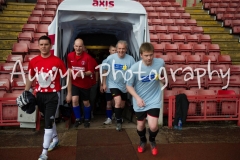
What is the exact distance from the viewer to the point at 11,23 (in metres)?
9.17

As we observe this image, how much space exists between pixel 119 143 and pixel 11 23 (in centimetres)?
743

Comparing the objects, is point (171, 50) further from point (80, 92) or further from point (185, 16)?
point (80, 92)

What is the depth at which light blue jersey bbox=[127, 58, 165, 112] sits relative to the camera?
3.26 meters

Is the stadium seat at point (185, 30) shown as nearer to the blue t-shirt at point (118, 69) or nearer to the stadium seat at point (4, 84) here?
the blue t-shirt at point (118, 69)

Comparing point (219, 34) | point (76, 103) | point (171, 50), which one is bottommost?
point (76, 103)

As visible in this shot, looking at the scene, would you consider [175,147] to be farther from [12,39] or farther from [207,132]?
[12,39]

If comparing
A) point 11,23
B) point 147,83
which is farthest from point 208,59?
point 11,23

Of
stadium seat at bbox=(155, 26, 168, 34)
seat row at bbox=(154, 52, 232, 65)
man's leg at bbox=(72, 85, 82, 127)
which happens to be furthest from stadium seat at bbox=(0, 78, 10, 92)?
stadium seat at bbox=(155, 26, 168, 34)

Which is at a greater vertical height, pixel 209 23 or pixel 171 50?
pixel 209 23

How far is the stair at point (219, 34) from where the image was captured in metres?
8.66

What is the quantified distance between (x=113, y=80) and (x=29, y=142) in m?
1.82

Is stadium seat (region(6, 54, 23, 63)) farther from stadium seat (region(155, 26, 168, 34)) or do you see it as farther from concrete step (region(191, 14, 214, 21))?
concrete step (region(191, 14, 214, 21))

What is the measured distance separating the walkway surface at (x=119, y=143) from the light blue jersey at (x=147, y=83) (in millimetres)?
779

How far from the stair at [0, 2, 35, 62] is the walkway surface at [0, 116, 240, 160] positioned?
3990mm
